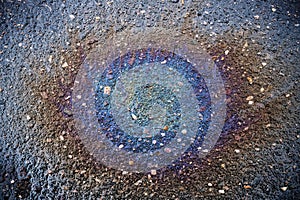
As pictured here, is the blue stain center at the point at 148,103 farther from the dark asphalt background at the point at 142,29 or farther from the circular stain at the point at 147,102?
the dark asphalt background at the point at 142,29

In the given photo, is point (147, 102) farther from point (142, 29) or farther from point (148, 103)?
point (142, 29)

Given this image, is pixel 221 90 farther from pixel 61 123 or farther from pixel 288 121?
pixel 61 123

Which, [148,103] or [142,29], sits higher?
[142,29]

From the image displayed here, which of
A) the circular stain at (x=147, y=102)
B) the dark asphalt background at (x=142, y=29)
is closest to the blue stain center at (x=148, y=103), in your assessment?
the circular stain at (x=147, y=102)

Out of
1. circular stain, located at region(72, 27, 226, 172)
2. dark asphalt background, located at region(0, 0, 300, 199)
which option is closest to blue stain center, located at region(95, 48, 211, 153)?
circular stain, located at region(72, 27, 226, 172)

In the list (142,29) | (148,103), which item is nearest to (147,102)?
(148,103)
